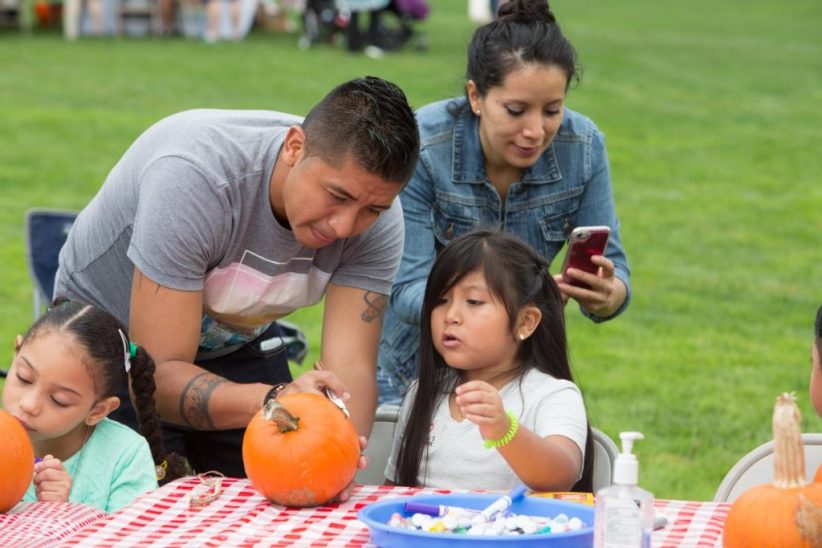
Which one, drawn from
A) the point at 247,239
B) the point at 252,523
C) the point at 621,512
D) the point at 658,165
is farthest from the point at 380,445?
the point at 658,165

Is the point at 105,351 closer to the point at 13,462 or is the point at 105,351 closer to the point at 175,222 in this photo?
the point at 175,222

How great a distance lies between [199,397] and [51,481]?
0.50 metres

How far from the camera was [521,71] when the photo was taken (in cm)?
408

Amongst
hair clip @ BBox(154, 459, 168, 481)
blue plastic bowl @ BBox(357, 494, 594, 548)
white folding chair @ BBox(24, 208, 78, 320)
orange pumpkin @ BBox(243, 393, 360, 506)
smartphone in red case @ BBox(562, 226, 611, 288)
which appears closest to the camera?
blue plastic bowl @ BBox(357, 494, 594, 548)

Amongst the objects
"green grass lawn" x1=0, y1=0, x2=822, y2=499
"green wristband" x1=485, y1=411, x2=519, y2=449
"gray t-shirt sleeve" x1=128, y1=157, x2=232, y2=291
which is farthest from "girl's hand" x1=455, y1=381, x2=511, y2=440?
"green grass lawn" x1=0, y1=0, x2=822, y2=499

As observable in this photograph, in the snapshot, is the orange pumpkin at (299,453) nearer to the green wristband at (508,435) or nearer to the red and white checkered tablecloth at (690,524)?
the green wristband at (508,435)

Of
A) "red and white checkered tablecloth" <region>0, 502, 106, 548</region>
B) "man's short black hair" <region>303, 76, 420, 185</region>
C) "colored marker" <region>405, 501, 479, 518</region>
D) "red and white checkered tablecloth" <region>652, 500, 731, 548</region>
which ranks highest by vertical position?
"man's short black hair" <region>303, 76, 420, 185</region>

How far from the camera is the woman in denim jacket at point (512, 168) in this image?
162 inches

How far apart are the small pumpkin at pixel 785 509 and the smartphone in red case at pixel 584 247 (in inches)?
64.1

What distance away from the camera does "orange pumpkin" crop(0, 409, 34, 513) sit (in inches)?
116

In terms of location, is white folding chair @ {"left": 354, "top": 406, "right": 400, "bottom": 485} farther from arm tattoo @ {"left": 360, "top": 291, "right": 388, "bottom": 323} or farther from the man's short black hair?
the man's short black hair

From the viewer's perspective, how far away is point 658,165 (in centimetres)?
1284

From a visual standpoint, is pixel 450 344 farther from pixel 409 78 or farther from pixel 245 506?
pixel 409 78

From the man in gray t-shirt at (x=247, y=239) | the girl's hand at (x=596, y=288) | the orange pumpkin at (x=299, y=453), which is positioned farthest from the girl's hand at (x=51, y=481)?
the girl's hand at (x=596, y=288)
